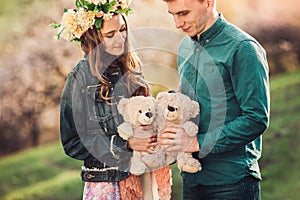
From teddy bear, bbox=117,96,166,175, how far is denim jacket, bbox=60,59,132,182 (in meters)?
0.05

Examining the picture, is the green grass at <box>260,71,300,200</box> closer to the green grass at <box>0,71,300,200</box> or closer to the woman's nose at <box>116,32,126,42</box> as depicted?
the green grass at <box>0,71,300,200</box>

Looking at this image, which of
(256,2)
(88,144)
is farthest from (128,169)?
(256,2)

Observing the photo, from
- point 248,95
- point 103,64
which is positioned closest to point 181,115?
point 248,95

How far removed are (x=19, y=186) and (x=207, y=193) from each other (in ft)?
11.4

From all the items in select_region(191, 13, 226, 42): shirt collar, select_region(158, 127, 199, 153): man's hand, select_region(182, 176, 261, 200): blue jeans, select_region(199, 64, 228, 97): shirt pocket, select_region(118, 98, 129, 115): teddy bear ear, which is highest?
select_region(191, 13, 226, 42): shirt collar

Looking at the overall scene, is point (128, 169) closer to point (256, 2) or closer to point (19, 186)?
point (19, 186)

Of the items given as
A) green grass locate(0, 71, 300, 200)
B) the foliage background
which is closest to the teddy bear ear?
green grass locate(0, 71, 300, 200)

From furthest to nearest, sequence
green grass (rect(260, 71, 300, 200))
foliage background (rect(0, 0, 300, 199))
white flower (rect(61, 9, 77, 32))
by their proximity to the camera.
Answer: foliage background (rect(0, 0, 300, 199)), green grass (rect(260, 71, 300, 200)), white flower (rect(61, 9, 77, 32))

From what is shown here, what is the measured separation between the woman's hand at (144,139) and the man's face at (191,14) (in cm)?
44

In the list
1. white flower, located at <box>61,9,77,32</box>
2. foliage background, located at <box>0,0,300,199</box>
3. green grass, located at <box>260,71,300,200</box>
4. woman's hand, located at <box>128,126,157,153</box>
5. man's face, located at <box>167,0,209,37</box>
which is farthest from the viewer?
foliage background, located at <box>0,0,300,199</box>

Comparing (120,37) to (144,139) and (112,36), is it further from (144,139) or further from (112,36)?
(144,139)

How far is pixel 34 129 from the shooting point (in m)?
6.19

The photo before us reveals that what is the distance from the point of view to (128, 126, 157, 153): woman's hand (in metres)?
2.52

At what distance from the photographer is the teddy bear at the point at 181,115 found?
2.47 m
